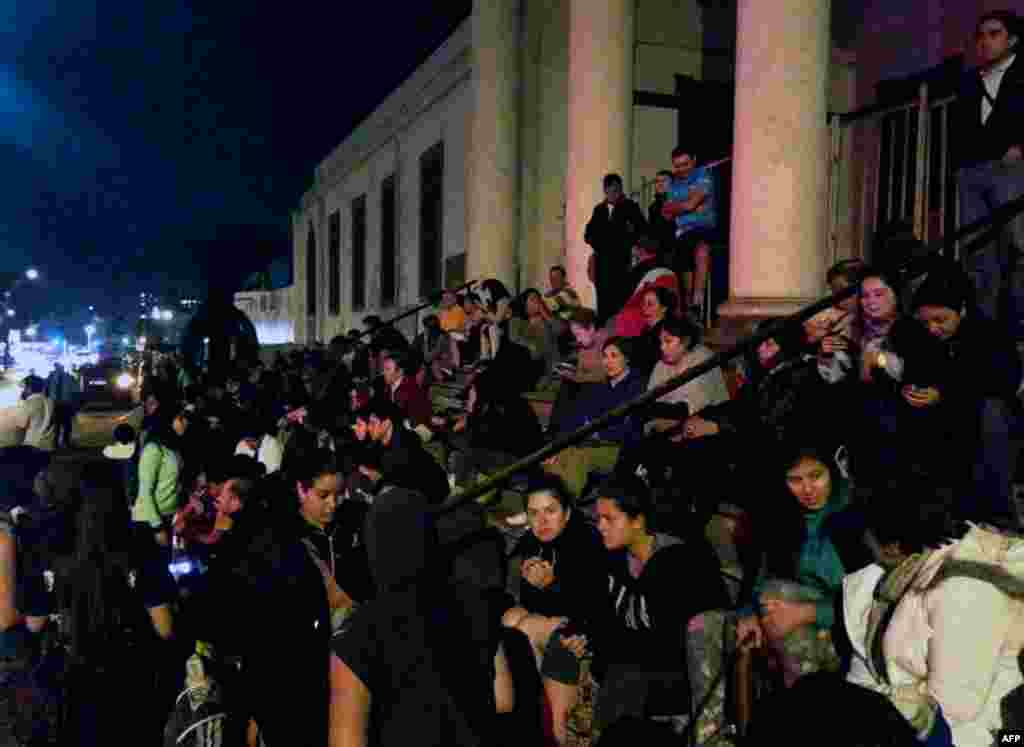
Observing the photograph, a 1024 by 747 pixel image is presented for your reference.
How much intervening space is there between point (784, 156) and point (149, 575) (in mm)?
5555

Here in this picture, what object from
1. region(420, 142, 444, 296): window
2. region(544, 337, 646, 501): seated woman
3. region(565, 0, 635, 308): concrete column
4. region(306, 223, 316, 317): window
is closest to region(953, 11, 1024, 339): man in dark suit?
region(544, 337, 646, 501): seated woman

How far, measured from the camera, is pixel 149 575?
160 inches

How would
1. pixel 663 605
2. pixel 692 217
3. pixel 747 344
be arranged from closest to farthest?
pixel 663 605, pixel 747 344, pixel 692 217

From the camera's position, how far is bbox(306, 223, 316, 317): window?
3728 centimetres

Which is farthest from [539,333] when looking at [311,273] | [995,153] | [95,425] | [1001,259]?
[311,273]

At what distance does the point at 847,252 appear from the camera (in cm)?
1071

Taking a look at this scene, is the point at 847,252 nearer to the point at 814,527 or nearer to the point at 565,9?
the point at 565,9

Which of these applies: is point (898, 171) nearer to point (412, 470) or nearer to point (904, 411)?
point (904, 411)

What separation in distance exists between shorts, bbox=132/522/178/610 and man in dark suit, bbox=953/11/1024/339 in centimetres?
477

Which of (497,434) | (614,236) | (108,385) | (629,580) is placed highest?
(614,236)

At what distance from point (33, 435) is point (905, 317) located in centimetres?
1111

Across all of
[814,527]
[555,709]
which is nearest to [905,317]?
[814,527]

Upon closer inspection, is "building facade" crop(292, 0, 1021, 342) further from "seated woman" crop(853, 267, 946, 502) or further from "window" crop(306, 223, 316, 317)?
"window" crop(306, 223, 316, 317)

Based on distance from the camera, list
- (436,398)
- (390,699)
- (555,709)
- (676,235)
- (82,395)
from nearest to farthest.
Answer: (390,699) < (555,709) < (676,235) < (436,398) < (82,395)
